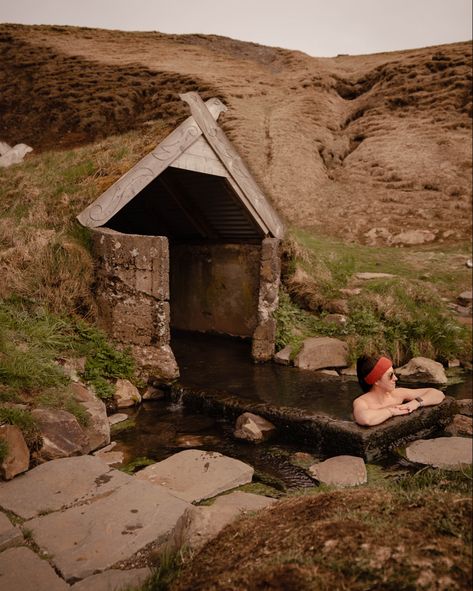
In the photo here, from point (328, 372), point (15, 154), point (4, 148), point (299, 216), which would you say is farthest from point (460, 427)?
point (4, 148)

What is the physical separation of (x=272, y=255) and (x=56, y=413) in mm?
4808

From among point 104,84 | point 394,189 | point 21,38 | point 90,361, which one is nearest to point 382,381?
point 90,361

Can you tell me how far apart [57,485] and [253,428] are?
92.8 inches

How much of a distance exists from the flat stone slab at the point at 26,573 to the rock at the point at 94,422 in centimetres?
188

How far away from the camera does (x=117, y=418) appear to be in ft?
19.2

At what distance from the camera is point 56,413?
4441mm

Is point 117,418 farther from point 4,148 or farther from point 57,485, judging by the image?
point 4,148

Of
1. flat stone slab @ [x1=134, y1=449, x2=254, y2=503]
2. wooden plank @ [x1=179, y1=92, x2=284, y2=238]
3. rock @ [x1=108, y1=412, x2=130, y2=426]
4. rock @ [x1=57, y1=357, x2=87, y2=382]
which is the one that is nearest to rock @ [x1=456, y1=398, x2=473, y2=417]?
flat stone slab @ [x1=134, y1=449, x2=254, y2=503]

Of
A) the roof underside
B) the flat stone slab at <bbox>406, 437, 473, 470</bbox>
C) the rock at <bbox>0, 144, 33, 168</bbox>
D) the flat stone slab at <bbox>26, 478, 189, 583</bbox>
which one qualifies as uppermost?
the rock at <bbox>0, 144, 33, 168</bbox>

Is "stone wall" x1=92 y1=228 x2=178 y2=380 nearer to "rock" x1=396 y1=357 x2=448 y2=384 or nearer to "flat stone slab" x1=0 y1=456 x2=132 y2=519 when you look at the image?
"flat stone slab" x1=0 y1=456 x2=132 y2=519

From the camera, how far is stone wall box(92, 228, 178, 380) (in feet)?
22.1

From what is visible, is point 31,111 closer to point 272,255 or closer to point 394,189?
point 394,189

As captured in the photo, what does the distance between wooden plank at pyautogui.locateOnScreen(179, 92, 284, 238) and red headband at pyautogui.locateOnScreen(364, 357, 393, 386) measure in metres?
4.30

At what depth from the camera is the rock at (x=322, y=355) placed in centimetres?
785
